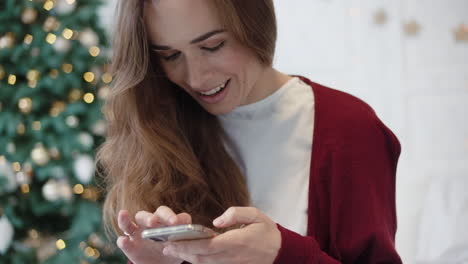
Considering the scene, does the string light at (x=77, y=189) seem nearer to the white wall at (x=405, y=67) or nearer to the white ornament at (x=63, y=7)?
the white ornament at (x=63, y=7)

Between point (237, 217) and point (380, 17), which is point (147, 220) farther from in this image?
point (380, 17)

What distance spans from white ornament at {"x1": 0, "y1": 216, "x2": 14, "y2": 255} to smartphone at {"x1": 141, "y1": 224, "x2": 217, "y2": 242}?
83.0 inches

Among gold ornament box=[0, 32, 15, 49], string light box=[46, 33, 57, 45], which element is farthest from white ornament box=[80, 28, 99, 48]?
gold ornament box=[0, 32, 15, 49]

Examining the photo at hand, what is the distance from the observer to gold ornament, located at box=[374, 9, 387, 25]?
9.73 ft

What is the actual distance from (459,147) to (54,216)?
212 centimetres

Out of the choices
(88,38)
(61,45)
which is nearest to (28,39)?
(61,45)

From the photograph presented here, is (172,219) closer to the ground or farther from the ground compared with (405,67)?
closer to the ground

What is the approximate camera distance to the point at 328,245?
1.23m

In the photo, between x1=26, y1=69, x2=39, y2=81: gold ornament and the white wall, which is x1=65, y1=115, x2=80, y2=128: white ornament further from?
the white wall

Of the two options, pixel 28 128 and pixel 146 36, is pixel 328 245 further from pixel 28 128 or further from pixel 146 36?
pixel 28 128

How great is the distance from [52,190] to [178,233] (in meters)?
2.05

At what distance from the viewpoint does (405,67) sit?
293 centimetres

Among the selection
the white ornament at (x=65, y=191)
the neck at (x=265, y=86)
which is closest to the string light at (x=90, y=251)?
the white ornament at (x=65, y=191)

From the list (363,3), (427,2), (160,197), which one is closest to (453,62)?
(427,2)
